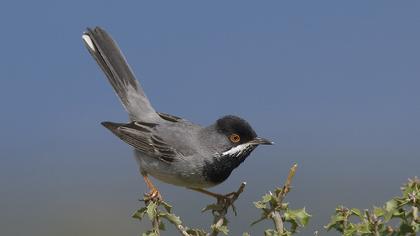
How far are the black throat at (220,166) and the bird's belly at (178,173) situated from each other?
0.22ft

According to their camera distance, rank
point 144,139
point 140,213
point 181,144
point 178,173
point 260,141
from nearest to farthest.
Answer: point 140,213, point 260,141, point 178,173, point 181,144, point 144,139

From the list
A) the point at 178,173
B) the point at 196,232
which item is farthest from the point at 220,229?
the point at 178,173

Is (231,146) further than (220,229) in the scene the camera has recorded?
Yes

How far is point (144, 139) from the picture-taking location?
299 inches

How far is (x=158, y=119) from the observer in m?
8.25

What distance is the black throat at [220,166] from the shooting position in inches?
275

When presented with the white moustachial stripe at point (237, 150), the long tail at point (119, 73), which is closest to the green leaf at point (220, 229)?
the white moustachial stripe at point (237, 150)

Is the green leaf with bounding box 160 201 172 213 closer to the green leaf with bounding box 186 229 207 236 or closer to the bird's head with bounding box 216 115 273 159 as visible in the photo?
the green leaf with bounding box 186 229 207 236

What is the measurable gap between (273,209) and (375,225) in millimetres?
638

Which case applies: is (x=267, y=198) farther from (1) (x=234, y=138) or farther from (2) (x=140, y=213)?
(1) (x=234, y=138)

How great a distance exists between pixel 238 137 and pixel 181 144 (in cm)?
78

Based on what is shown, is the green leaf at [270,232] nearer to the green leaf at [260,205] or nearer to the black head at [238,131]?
the green leaf at [260,205]

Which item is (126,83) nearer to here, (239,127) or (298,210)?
(239,127)

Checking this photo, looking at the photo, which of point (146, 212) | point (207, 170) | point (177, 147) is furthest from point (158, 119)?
point (146, 212)
